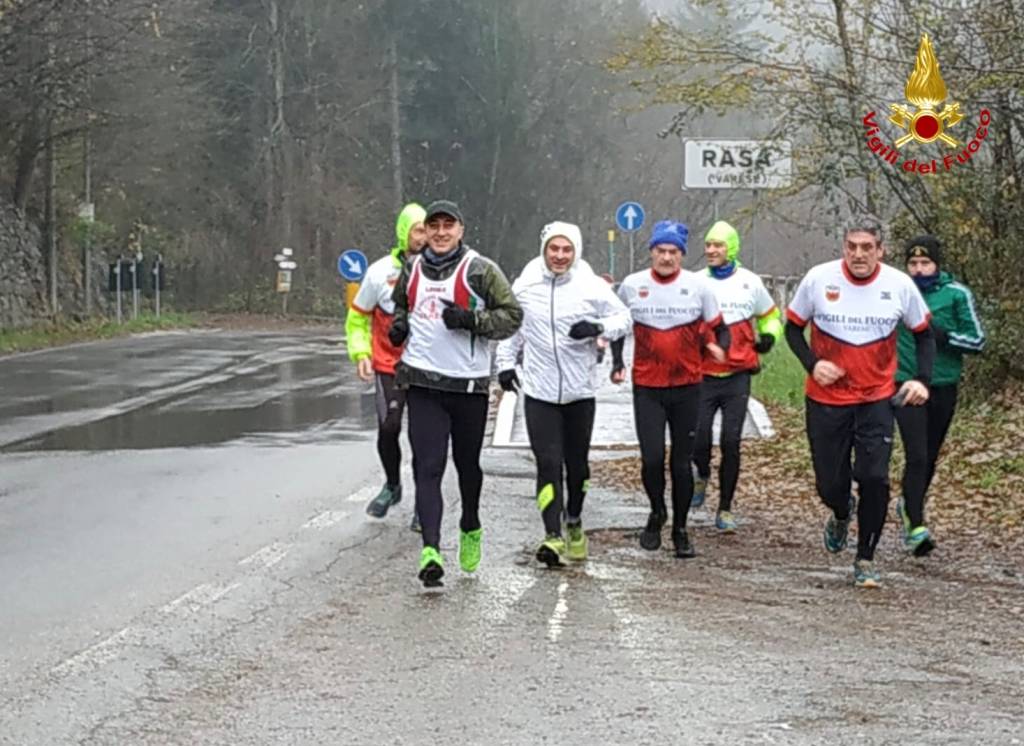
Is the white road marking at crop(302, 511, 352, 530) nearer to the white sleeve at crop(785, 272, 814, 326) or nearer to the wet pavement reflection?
the wet pavement reflection

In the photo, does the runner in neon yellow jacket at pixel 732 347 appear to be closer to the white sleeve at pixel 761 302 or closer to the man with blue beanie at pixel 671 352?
the white sleeve at pixel 761 302

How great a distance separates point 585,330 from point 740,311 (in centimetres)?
225

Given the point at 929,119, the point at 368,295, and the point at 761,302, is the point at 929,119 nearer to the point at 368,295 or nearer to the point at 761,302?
the point at 761,302

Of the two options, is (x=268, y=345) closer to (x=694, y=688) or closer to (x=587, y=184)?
(x=694, y=688)

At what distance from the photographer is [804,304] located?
946 cm

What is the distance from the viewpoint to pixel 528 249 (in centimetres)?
6512

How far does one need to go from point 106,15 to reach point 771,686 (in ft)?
100.0

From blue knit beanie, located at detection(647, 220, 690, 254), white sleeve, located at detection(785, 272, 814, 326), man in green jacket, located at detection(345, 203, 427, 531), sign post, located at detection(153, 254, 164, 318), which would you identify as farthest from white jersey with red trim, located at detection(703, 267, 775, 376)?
sign post, located at detection(153, 254, 164, 318)

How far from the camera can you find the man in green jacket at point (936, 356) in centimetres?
1017

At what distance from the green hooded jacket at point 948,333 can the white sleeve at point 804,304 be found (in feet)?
3.03

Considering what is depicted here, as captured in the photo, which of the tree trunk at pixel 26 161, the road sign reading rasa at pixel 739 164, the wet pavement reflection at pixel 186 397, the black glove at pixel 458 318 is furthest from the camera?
the tree trunk at pixel 26 161

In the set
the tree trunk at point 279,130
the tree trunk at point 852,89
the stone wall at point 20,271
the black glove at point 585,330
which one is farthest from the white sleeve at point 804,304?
the tree trunk at point 279,130

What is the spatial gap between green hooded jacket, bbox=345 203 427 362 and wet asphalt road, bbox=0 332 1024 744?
1.15m

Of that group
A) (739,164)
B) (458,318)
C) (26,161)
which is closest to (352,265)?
(26,161)
